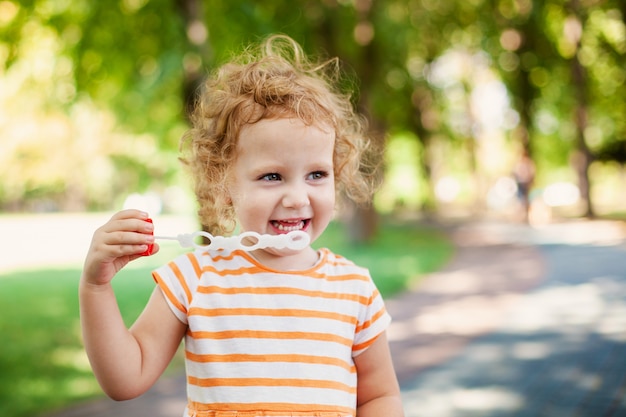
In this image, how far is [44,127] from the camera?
35.4 meters

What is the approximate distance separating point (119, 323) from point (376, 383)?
658 mm

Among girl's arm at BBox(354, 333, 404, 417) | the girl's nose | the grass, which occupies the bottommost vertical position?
the grass

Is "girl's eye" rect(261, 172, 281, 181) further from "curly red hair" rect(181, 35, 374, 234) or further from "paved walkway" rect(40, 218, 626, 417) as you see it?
"paved walkway" rect(40, 218, 626, 417)

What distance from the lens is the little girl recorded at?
1.58 m

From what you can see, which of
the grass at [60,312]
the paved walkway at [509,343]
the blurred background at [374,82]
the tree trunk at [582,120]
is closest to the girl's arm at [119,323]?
the blurred background at [374,82]

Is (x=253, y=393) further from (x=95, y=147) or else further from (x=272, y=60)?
(x=95, y=147)

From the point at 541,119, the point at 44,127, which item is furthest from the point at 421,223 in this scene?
the point at 44,127

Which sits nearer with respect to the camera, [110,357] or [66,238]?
[110,357]

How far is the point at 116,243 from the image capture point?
1.49m

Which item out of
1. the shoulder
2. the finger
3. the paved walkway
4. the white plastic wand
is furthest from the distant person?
the finger

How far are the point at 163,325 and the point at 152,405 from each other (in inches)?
130

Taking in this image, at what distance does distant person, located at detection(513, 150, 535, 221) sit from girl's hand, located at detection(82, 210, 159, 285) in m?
17.5

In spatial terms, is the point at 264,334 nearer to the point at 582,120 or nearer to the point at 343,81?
the point at 343,81

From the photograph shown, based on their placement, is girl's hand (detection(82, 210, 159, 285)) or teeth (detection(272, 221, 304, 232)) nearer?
girl's hand (detection(82, 210, 159, 285))
